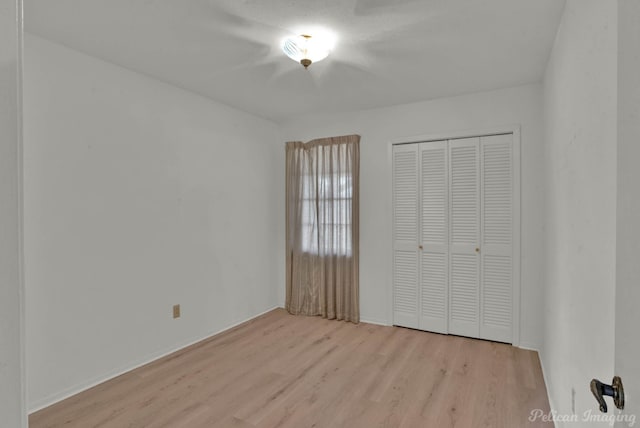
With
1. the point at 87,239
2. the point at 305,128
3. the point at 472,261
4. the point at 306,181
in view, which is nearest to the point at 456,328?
the point at 472,261

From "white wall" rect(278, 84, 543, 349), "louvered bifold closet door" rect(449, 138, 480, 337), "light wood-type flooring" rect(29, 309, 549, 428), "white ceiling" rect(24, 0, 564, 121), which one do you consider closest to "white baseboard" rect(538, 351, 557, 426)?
"light wood-type flooring" rect(29, 309, 549, 428)

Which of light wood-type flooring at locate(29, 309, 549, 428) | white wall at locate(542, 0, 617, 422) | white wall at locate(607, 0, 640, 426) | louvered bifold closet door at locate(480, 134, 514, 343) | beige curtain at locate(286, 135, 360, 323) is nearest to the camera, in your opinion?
white wall at locate(607, 0, 640, 426)

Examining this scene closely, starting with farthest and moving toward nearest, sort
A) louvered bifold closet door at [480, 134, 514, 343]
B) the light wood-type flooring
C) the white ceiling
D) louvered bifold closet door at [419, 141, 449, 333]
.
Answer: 1. louvered bifold closet door at [419, 141, 449, 333]
2. louvered bifold closet door at [480, 134, 514, 343]
3. the light wood-type flooring
4. the white ceiling

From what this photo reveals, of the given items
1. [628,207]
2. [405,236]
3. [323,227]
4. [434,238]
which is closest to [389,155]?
[405,236]

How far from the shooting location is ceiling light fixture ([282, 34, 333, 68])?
7.73 feet

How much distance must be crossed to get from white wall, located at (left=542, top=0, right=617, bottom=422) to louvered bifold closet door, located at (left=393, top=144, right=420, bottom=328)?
1.52 metres

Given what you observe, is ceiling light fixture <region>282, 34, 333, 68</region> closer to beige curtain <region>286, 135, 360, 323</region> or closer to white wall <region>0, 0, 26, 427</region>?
beige curtain <region>286, 135, 360, 323</region>

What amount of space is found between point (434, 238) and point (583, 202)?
88.7 inches

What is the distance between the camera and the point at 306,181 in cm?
436

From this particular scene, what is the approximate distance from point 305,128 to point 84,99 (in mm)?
2463

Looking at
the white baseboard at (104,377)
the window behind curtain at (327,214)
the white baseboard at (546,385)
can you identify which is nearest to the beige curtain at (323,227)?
the window behind curtain at (327,214)

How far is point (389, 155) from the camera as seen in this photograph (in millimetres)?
3900

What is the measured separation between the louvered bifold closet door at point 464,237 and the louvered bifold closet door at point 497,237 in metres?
0.06

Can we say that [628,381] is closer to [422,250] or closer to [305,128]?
[422,250]
